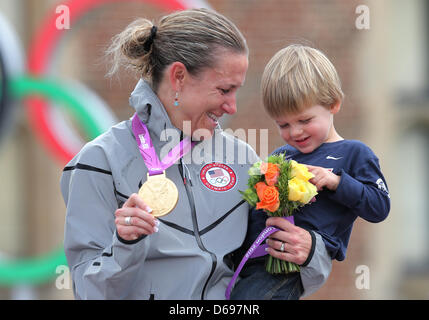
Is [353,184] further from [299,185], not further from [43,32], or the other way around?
[43,32]

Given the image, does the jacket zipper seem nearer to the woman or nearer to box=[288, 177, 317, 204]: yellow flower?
the woman

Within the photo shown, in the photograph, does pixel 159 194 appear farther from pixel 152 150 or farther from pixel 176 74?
pixel 176 74

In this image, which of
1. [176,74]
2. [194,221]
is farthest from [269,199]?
[176,74]

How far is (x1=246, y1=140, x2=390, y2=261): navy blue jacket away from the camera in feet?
8.59

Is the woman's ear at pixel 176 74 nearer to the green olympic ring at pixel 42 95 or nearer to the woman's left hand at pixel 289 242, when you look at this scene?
the woman's left hand at pixel 289 242

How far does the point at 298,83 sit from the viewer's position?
2742mm

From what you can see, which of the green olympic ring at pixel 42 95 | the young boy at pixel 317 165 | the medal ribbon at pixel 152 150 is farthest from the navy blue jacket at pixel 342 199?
the green olympic ring at pixel 42 95

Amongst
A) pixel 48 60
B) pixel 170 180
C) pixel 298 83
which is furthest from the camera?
pixel 48 60

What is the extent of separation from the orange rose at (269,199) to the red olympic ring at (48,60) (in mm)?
2249

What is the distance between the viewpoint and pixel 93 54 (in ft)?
19.8

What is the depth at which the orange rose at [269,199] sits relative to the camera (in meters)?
2.58

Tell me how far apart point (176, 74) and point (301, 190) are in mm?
616
